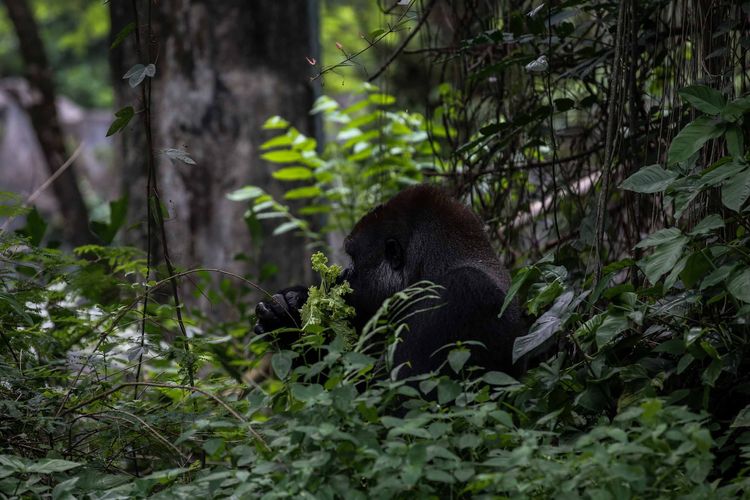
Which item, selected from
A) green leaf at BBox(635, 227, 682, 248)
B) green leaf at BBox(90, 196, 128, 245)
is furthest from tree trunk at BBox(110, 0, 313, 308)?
green leaf at BBox(635, 227, 682, 248)

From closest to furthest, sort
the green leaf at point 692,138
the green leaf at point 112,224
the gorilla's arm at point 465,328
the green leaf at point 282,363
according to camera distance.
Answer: the green leaf at point 282,363, the green leaf at point 692,138, the gorilla's arm at point 465,328, the green leaf at point 112,224

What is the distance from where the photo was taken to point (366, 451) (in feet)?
5.96

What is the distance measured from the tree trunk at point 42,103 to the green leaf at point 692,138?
6.38 metres

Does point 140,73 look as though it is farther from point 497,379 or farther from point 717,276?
point 717,276

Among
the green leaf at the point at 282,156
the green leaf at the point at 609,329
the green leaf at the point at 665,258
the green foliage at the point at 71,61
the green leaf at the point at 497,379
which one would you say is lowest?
the green leaf at the point at 497,379

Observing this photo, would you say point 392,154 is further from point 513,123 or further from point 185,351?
point 185,351

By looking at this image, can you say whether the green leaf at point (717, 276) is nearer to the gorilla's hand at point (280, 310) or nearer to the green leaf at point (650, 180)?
the green leaf at point (650, 180)

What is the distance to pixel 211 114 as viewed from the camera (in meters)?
5.74

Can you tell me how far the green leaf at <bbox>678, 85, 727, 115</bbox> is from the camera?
234cm

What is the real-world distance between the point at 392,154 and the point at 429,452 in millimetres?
3328

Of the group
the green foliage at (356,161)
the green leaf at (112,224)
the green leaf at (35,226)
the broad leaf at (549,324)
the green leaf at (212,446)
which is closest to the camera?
the green leaf at (212,446)

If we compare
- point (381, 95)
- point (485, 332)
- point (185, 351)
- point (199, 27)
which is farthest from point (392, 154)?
point (185, 351)

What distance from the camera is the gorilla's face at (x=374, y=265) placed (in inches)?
135

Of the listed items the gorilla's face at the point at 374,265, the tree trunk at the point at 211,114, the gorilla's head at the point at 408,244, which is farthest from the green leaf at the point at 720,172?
the tree trunk at the point at 211,114
